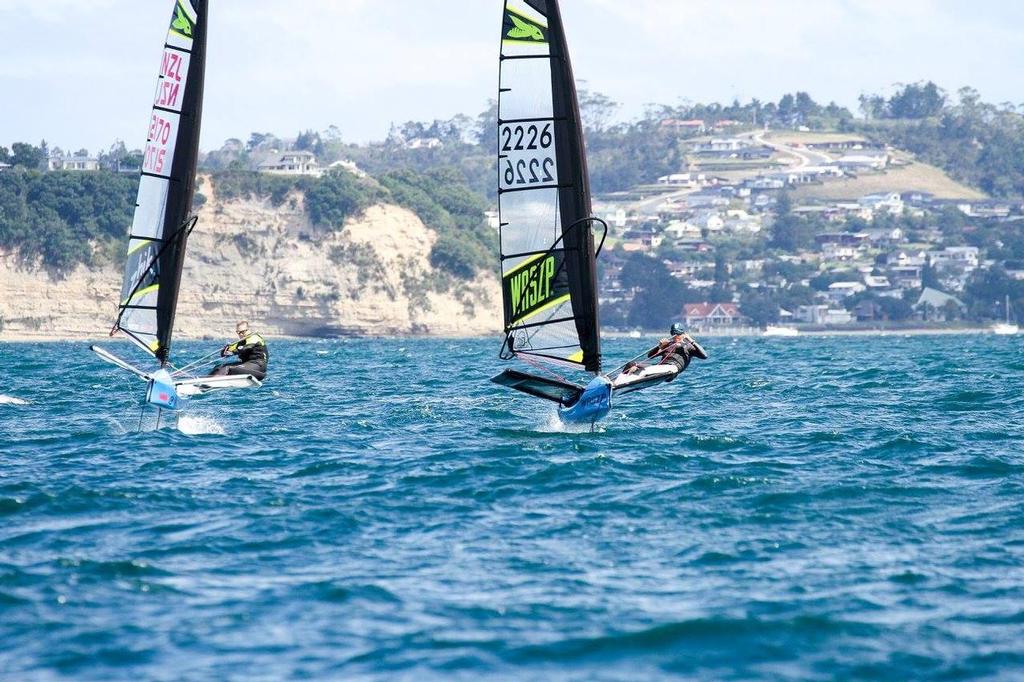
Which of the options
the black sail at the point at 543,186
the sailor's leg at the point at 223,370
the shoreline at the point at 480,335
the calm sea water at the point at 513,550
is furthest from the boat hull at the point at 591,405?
the shoreline at the point at 480,335

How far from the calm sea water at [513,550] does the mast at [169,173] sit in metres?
2.20

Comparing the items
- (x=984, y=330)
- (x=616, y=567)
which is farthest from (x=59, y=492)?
(x=984, y=330)

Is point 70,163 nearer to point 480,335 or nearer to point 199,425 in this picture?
point 480,335

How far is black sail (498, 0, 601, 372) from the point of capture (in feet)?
69.1

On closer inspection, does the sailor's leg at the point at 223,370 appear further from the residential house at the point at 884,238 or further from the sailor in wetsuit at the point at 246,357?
the residential house at the point at 884,238

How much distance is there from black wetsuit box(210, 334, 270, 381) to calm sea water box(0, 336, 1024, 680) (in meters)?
1.05

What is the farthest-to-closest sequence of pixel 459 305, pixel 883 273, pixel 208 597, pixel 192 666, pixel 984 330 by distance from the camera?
pixel 883 273 → pixel 984 330 → pixel 459 305 → pixel 208 597 → pixel 192 666

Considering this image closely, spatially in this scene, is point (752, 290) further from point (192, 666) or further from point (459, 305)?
point (192, 666)

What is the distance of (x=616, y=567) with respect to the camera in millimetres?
13188

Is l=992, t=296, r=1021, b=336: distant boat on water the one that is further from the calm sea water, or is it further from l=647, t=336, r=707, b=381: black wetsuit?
l=647, t=336, r=707, b=381: black wetsuit

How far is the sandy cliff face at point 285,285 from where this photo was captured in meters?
115

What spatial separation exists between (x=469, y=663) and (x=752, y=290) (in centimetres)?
15846

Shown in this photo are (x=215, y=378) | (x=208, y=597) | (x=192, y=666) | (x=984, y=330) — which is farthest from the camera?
(x=984, y=330)

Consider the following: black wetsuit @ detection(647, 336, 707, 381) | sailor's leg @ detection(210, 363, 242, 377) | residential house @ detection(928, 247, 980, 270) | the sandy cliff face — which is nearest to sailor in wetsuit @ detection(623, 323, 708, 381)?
black wetsuit @ detection(647, 336, 707, 381)
